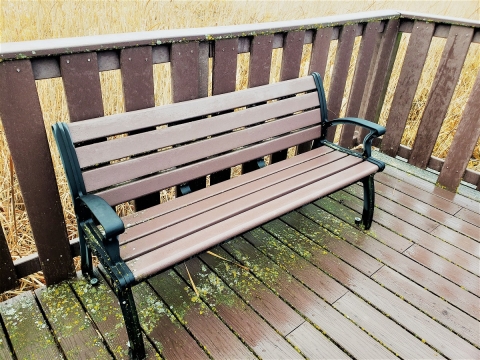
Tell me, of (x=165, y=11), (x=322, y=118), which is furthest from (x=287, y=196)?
(x=165, y=11)

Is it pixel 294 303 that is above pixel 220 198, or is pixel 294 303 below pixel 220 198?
below

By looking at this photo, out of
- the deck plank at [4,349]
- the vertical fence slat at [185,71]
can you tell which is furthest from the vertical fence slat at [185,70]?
the deck plank at [4,349]

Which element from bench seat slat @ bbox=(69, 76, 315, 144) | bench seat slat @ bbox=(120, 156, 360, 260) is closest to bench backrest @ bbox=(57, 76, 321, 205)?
bench seat slat @ bbox=(69, 76, 315, 144)

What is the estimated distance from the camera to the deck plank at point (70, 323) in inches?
69.2

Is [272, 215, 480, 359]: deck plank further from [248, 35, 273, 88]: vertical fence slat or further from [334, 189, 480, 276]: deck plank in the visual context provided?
[248, 35, 273, 88]: vertical fence slat

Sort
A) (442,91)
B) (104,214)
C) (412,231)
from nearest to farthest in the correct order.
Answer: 1. (104,214)
2. (412,231)
3. (442,91)

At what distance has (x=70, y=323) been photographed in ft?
6.17

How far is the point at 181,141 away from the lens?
6.70ft

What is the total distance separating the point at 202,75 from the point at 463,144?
213 cm

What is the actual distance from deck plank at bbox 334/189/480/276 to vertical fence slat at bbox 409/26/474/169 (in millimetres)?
697

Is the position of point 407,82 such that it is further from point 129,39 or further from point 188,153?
point 129,39

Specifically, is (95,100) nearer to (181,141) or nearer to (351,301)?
(181,141)

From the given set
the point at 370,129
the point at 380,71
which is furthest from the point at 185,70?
the point at 380,71

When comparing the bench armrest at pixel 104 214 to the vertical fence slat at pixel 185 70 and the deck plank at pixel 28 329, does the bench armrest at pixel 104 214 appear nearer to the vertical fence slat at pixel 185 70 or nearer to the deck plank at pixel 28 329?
the deck plank at pixel 28 329
